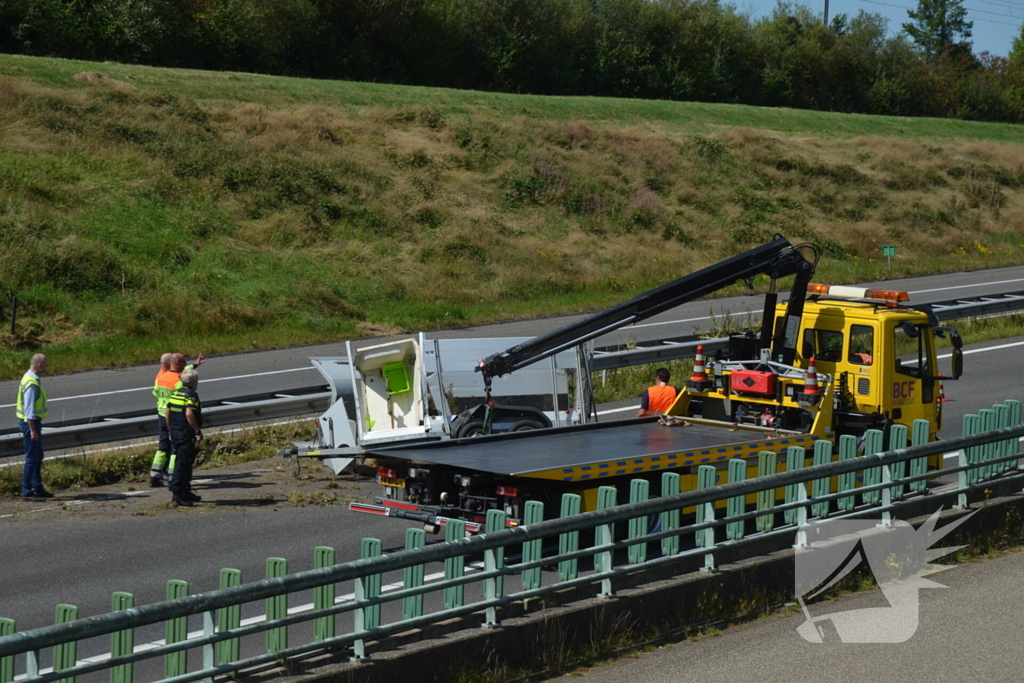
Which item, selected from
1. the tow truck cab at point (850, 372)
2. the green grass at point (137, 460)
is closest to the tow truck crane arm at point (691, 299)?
the tow truck cab at point (850, 372)

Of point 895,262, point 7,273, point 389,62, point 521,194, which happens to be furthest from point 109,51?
point 895,262

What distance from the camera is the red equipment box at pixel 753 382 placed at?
492 inches

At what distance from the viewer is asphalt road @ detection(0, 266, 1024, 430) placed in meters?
19.4

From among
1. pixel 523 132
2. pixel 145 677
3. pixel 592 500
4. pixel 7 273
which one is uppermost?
pixel 523 132

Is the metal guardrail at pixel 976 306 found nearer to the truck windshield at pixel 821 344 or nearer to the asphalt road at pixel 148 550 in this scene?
the truck windshield at pixel 821 344

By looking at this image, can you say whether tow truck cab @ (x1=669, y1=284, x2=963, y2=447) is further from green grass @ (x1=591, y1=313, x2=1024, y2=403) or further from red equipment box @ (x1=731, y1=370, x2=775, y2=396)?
green grass @ (x1=591, y1=313, x2=1024, y2=403)

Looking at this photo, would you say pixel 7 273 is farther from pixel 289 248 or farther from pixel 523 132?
pixel 523 132

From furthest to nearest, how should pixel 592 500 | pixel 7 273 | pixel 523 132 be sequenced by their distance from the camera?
pixel 523 132 < pixel 7 273 < pixel 592 500

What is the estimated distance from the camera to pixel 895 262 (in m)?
41.0

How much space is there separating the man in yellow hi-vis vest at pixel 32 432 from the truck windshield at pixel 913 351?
971cm

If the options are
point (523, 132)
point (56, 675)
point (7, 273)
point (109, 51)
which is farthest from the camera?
point (109, 51)

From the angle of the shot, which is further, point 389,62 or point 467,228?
point 389,62

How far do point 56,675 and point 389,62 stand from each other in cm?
6813

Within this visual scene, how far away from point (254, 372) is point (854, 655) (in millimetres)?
16920
